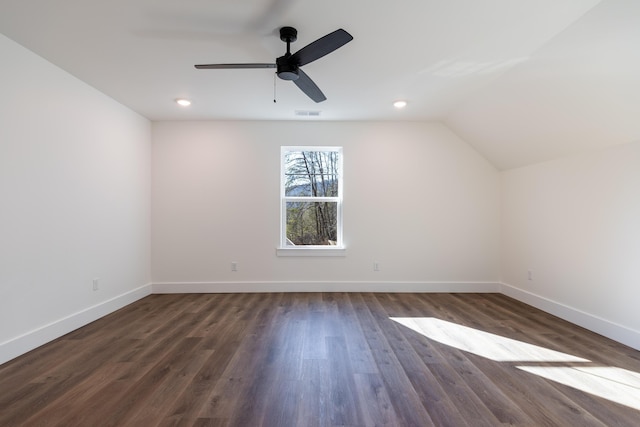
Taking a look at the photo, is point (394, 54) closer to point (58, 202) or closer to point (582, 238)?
point (582, 238)

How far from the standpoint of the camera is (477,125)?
12.2 ft

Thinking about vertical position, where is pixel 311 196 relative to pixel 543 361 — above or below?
above

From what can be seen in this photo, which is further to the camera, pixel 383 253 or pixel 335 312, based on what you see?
pixel 383 253

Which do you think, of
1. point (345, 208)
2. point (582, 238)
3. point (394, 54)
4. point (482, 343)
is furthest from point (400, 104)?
point (482, 343)

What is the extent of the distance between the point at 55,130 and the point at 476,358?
4126mm

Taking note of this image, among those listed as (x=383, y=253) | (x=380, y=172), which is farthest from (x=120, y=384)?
(x=380, y=172)

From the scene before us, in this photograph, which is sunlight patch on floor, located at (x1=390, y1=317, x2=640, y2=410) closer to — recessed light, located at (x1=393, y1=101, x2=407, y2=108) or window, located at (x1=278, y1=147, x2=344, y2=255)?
window, located at (x1=278, y1=147, x2=344, y2=255)

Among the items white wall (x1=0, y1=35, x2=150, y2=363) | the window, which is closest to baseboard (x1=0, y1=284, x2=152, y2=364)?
white wall (x1=0, y1=35, x2=150, y2=363)

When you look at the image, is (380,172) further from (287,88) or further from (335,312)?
(335,312)

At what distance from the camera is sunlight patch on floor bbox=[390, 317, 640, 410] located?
6.05 feet

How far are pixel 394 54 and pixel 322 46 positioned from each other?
89 cm

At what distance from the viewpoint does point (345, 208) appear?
4.23 m

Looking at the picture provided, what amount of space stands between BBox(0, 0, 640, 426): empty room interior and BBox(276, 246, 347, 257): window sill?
1.7 inches

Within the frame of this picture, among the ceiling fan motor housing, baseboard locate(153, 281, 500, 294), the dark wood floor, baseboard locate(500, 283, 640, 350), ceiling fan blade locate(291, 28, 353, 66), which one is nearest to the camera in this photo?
the dark wood floor
